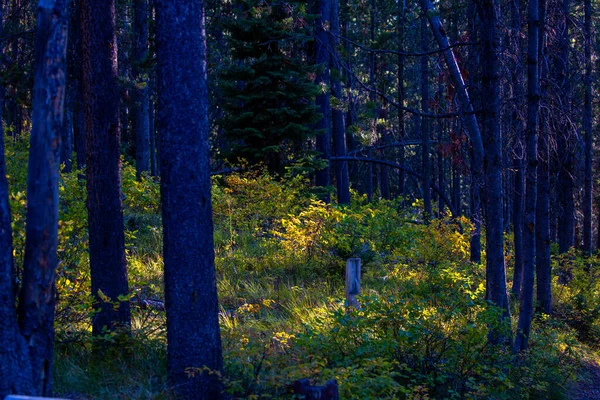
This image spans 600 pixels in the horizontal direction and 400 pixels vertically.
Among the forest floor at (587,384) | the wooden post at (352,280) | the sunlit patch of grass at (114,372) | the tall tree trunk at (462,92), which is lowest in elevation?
the forest floor at (587,384)

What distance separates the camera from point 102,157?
698 cm

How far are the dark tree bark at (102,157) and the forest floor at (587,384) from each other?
7044 millimetres

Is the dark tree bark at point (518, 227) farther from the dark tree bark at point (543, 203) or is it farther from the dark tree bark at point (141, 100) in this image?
the dark tree bark at point (141, 100)

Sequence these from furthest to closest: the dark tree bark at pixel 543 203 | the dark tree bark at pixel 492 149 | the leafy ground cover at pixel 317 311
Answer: the dark tree bark at pixel 543 203
the dark tree bark at pixel 492 149
the leafy ground cover at pixel 317 311

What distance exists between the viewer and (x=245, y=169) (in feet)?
54.3

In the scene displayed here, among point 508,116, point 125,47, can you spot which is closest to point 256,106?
point 125,47

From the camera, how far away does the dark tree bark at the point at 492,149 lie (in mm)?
8375

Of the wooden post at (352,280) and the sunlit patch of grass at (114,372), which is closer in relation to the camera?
the sunlit patch of grass at (114,372)

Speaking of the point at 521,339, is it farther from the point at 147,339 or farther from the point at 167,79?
the point at 167,79

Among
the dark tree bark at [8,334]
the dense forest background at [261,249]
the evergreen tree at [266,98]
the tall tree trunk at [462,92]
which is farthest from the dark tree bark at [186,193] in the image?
the evergreen tree at [266,98]

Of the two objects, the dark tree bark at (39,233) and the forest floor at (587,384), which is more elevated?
the dark tree bark at (39,233)

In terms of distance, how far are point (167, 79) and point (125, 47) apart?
15157 mm

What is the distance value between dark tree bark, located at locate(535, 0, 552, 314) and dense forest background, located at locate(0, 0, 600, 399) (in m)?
0.05

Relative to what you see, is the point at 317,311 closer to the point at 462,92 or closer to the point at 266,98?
the point at 462,92
